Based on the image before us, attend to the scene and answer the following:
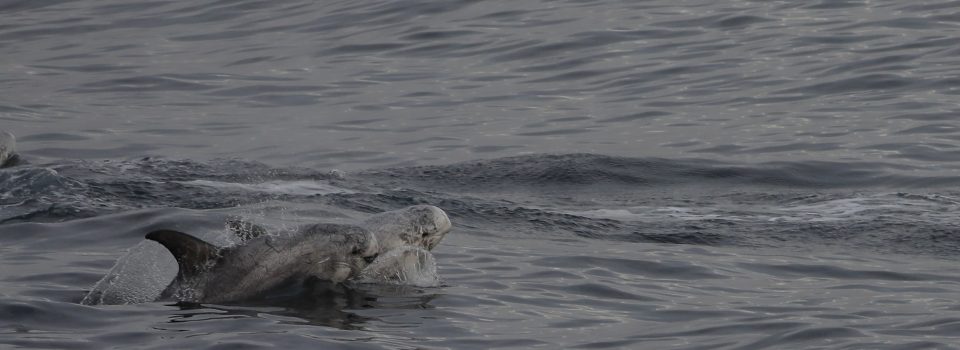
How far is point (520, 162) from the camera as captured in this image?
16828 mm

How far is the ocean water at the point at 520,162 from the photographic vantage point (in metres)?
9.83

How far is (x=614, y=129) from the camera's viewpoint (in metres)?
18.7

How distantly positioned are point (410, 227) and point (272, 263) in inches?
51.3

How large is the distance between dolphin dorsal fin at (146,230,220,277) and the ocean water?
34cm

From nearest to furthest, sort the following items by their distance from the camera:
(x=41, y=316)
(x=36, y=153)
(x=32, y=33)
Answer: (x=41, y=316), (x=36, y=153), (x=32, y=33)

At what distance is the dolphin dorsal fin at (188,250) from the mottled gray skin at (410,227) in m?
1.43

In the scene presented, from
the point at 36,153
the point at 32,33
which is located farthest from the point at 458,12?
the point at 36,153

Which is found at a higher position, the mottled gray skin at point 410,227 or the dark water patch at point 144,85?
the mottled gray skin at point 410,227

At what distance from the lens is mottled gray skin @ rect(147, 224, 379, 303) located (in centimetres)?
1011

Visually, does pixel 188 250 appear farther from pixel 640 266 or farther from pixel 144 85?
pixel 144 85

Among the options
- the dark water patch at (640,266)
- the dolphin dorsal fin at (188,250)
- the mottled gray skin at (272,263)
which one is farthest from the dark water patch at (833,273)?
the dolphin dorsal fin at (188,250)

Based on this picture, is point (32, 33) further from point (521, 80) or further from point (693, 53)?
point (693, 53)

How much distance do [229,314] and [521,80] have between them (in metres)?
12.5

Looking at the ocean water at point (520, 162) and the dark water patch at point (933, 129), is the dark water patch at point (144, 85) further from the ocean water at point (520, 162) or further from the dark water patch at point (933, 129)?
the dark water patch at point (933, 129)
